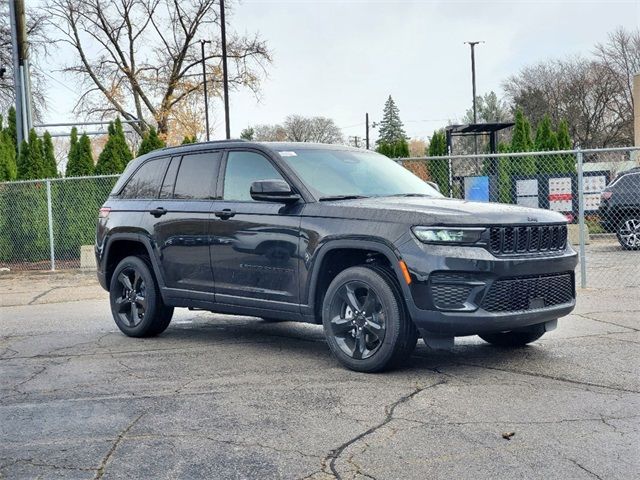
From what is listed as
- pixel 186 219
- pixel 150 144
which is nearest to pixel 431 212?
pixel 186 219

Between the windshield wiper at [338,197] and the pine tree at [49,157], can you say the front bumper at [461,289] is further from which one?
the pine tree at [49,157]

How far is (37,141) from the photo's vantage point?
20.3 meters

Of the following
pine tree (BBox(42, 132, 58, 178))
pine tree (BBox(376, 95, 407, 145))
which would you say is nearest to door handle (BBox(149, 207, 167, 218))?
pine tree (BBox(42, 132, 58, 178))

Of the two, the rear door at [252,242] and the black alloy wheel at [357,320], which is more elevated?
the rear door at [252,242]

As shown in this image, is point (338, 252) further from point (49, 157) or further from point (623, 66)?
point (623, 66)

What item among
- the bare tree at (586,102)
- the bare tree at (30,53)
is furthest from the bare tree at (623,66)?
the bare tree at (30,53)

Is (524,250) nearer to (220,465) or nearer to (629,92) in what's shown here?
(220,465)

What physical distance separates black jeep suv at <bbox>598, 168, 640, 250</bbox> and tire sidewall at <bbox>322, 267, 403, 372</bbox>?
1140 centimetres

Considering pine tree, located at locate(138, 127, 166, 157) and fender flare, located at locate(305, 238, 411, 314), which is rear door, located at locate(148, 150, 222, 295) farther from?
pine tree, located at locate(138, 127, 166, 157)

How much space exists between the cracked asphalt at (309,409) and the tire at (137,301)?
0.66 ft

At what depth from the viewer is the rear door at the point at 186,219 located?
7.46 metres

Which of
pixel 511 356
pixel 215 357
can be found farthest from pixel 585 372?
pixel 215 357

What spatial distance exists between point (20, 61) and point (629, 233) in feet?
51.4

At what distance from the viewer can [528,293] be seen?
19.9ft
